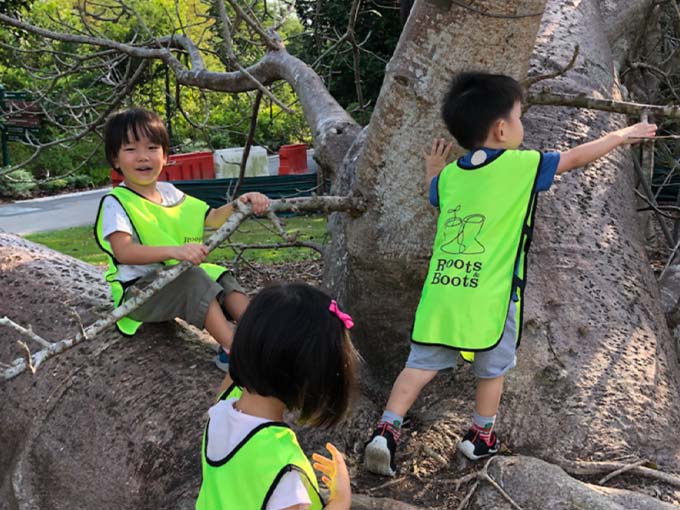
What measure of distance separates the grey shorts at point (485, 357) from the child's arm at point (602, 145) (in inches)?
17.0

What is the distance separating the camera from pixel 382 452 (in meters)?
2.12

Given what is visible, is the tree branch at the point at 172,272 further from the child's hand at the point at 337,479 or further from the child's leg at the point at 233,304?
the child's hand at the point at 337,479

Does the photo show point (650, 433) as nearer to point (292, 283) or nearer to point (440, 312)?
point (440, 312)

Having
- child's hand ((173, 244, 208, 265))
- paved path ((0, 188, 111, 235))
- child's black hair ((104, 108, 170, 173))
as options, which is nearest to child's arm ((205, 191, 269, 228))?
child's hand ((173, 244, 208, 265))

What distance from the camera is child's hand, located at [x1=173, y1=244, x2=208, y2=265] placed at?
2137 millimetres

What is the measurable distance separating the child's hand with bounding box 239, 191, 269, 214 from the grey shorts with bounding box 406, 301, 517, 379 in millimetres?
588

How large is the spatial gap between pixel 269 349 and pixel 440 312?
2.81 ft

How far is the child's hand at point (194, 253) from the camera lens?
2137 millimetres

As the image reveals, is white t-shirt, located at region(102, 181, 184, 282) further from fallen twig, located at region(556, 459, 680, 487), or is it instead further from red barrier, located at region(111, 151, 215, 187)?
red barrier, located at region(111, 151, 215, 187)

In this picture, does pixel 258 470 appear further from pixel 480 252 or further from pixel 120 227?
pixel 120 227

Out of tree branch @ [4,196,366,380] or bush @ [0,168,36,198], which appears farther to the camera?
bush @ [0,168,36,198]

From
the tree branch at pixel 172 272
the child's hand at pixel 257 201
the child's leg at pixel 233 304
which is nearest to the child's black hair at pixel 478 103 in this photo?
the tree branch at pixel 172 272

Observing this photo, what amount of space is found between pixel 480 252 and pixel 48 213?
1092 centimetres

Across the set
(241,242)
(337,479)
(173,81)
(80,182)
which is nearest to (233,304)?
(337,479)
